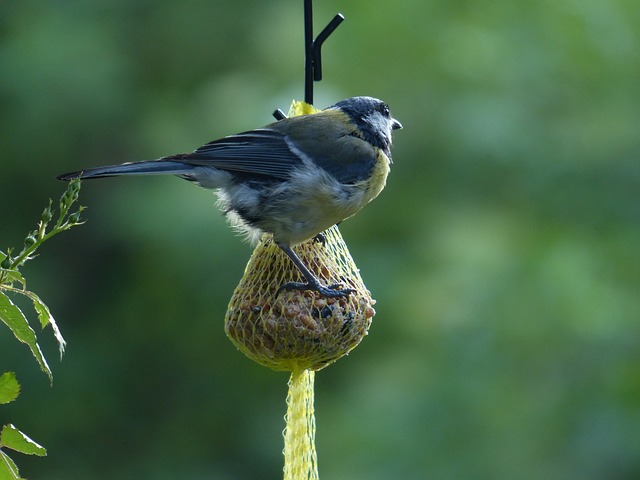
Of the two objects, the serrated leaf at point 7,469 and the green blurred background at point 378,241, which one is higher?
the green blurred background at point 378,241

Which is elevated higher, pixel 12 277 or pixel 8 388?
pixel 12 277

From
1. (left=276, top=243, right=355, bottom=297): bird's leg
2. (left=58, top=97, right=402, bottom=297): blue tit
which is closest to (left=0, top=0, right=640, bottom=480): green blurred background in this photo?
(left=58, top=97, right=402, bottom=297): blue tit

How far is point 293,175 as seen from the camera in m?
2.99

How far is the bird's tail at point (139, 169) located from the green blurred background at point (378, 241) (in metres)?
2.20

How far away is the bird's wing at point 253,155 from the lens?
294 cm

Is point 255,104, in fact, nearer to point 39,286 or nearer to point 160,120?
point 160,120

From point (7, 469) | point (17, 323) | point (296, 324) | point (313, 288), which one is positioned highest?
point (313, 288)

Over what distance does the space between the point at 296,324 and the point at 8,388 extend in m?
1.63

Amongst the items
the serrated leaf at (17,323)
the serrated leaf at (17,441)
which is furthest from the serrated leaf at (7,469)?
the serrated leaf at (17,323)

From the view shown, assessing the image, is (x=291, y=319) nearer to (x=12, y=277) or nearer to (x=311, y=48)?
(x=311, y=48)

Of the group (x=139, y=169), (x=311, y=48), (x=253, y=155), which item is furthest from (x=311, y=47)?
(x=139, y=169)

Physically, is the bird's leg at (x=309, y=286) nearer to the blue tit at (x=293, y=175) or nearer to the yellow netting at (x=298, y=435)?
the blue tit at (x=293, y=175)

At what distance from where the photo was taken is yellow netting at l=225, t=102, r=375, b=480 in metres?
2.82

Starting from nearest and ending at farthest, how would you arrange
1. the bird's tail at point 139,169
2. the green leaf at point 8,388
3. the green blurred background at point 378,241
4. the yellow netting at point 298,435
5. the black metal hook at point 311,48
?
the green leaf at point 8,388
the bird's tail at point 139,169
the black metal hook at point 311,48
the yellow netting at point 298,435
the green blurred background at point 378,241
